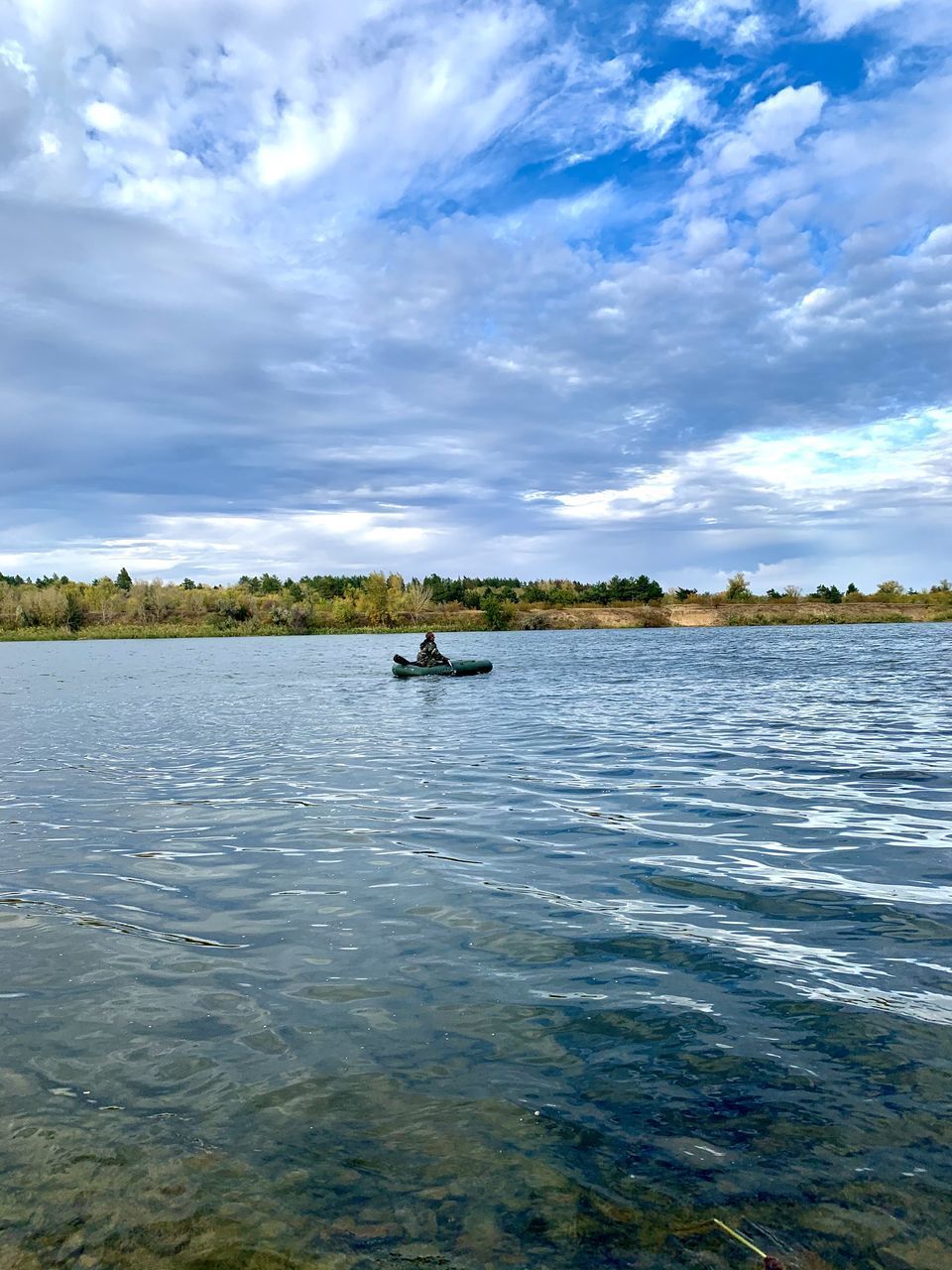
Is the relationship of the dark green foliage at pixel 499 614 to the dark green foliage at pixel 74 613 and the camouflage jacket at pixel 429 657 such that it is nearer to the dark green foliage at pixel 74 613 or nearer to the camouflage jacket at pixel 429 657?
the dark green foliage at pixel 74 613

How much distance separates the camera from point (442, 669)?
43.7m

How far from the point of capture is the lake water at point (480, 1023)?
14.3 feet

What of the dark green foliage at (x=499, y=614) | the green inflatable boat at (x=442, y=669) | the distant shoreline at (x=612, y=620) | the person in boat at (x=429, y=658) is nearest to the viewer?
the green inflatable boat at (x=442, y=669)

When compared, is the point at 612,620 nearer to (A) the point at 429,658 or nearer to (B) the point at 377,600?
(B) the point at 377,600

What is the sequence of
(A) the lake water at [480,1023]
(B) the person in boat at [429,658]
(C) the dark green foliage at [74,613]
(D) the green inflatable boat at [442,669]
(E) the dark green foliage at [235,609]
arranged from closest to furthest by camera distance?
1. (A) the lake water at [480,1023]
2. (D) the green inflatable boat at [442,669]
3. (B) the person in boat at [429,658]
4. (C) the dark green foliage at [74,613]
5. (E) the dark green foliage at [235,609]

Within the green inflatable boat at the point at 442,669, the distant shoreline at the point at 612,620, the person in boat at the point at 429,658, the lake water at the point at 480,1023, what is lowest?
the lake water at the point at 480,1023

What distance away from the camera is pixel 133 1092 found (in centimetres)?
564

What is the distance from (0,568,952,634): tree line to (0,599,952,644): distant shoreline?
725 mm

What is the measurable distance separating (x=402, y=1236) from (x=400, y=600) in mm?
168330

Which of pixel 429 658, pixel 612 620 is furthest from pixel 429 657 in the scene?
pixel 612 620

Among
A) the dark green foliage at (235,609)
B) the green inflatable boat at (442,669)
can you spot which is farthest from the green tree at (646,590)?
the green inflatable boat at (442,669)

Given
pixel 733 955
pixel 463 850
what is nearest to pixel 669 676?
pixel 463 850

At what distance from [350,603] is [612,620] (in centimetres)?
5315

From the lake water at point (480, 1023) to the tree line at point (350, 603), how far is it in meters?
149
